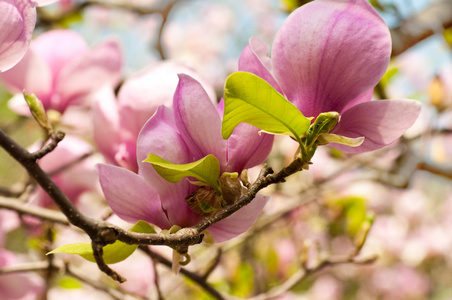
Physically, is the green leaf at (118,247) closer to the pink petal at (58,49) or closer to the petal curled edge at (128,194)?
the petal curled edge at (128,194)

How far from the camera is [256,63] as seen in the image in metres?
0.35

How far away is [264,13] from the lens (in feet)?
16.9

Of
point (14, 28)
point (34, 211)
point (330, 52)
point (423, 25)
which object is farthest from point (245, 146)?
point (423, 25)

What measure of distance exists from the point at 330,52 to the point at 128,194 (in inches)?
7.9

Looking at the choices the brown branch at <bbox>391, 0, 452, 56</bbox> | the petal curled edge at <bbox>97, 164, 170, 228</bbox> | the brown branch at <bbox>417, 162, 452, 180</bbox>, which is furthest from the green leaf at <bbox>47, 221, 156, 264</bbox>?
the brown branch at <bbox>417, 162, 452, 180</bbox>

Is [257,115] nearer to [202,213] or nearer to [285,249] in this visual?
[202,213]

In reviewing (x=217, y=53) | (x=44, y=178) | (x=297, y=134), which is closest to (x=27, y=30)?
(x=44, y=178)

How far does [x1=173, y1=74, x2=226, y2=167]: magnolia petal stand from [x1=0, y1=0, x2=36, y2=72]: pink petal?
0.13 m

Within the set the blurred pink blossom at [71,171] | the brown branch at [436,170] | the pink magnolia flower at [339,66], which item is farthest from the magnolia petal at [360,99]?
the brown branch at [436,170]

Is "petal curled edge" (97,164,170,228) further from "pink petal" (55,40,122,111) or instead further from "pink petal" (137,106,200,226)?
"pink petal" (55,40,122,111)

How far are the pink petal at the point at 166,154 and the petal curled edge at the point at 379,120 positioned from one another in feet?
0.44

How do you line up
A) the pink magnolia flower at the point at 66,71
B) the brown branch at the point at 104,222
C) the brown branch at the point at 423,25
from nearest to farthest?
the brown branch at the point at 104,222, the pink magnolia flower at the point at 66,71, the brown branch at the point at 423,25

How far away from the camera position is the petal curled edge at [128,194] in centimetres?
35

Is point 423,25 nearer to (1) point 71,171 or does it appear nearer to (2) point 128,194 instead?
(1) point 71,171
